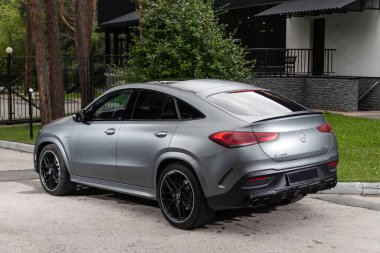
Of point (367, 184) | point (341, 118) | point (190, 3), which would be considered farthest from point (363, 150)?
point (341, 118)

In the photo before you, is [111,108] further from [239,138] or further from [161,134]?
[239,138]

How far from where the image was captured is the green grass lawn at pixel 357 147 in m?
9.66

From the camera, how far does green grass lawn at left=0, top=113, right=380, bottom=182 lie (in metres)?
9.73

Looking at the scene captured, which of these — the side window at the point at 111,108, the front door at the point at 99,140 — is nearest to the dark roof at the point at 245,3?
the side window at the point at 111,108

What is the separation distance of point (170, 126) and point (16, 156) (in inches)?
278

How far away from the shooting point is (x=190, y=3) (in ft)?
41.7

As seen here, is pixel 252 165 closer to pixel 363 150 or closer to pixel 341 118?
pixel 363 150

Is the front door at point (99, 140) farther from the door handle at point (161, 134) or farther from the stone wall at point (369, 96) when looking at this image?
the stone wall at point (369, 96)

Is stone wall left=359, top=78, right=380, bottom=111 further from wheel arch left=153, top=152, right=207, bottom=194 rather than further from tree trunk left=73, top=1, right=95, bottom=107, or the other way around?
wheel arch left=153, top=152, right=207, bottom=194

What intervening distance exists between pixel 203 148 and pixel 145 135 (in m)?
1.03

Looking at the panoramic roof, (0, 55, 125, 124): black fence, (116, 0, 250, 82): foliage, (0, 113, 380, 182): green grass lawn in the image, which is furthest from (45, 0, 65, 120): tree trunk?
the panoramic roof

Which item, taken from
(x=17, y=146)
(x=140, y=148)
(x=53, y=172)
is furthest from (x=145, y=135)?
(x=17, y=146)

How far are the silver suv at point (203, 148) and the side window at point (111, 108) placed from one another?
0.02m

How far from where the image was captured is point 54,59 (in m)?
15.7
